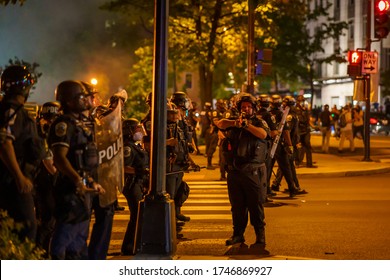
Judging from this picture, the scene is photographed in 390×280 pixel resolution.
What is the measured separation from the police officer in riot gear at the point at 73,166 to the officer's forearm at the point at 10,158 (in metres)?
0.32

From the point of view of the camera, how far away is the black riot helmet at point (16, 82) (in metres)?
6.89

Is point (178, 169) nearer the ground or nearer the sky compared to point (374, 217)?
nearer the sky

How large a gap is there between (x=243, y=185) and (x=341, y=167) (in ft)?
37.8

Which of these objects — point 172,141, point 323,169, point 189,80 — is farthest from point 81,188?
point 189,80

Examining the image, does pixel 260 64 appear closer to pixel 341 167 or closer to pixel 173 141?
pixel 341 167

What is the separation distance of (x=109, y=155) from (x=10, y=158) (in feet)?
3.32

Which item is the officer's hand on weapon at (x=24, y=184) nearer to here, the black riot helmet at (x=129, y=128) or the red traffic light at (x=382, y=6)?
the black riot helmet at (x=129, y=128)

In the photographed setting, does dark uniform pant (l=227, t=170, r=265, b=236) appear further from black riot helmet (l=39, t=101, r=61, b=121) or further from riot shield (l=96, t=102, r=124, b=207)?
riot shield (l=96, t=102, r=124, b=207)

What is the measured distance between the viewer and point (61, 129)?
264 inches

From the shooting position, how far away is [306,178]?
18.8 m

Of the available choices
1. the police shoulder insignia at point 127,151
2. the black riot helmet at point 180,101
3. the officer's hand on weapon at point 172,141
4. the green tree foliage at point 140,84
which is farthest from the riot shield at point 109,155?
the green tree foliage at point 140,84

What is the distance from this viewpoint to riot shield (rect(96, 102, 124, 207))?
7.19 meters

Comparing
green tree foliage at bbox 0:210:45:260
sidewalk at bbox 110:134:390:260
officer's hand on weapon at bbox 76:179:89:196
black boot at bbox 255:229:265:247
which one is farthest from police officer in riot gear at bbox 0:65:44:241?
black boot at bbox 255:229:265:247
